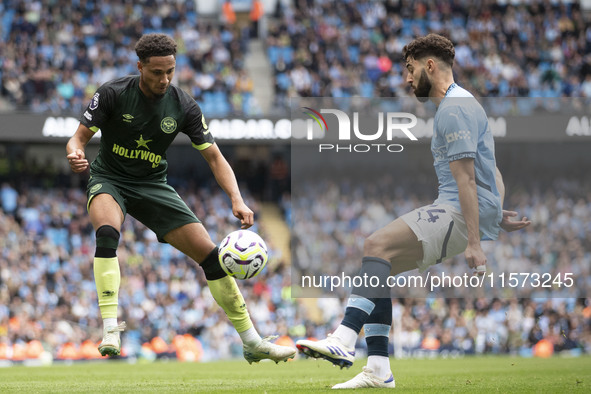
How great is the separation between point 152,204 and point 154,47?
1.32m

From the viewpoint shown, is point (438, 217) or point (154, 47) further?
point (154, 47)

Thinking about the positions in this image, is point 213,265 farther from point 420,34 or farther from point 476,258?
point 420,34

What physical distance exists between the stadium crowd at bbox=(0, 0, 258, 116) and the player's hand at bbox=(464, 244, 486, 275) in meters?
17.8

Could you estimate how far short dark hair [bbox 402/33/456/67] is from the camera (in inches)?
260

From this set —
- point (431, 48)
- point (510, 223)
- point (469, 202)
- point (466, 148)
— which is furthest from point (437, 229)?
point (431, 48)

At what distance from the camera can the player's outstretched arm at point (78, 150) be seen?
6.41 m

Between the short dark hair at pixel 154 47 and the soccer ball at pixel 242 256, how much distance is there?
155 cm

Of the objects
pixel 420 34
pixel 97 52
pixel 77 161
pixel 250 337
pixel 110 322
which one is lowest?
pixel 250 337

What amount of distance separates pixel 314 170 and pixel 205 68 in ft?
53.0

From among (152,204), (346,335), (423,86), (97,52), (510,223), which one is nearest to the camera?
(346,335)

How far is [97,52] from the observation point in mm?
24172

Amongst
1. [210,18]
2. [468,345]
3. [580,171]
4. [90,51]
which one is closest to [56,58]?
[90,51]

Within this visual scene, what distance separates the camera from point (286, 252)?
24078 millimetres

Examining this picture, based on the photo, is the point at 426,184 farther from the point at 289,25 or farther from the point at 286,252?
the point at 289,25
